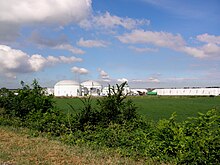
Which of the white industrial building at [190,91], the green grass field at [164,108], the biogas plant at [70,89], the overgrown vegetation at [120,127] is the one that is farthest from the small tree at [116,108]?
the white industrial building at [190,91]

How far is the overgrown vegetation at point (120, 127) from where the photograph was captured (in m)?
6.66

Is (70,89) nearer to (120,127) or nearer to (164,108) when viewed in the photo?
(164,108)

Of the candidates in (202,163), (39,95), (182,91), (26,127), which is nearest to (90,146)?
(202,163)

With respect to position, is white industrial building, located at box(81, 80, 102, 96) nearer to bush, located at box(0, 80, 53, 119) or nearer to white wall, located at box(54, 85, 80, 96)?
white wall, located at box(54, 85, 80, 96)

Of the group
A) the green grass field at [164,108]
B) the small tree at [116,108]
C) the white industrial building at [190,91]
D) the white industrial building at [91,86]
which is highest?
the white industrial building at [91,86]

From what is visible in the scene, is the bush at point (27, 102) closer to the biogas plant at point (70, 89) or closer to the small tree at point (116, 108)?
the small tree at point (116, 108)

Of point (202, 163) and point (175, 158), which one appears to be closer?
point (202, 163)

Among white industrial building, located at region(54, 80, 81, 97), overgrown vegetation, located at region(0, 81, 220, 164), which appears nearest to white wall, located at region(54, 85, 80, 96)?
white industrial building, located at region(54, 80, 81, 97)

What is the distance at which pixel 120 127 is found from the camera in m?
10.4

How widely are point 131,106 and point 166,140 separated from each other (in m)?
3.66

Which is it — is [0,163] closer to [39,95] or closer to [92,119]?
[92,119]

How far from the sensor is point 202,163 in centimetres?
640

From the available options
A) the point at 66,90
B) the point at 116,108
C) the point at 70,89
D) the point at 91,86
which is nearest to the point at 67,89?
the point at 66,90

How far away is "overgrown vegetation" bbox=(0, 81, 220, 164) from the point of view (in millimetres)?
6660
